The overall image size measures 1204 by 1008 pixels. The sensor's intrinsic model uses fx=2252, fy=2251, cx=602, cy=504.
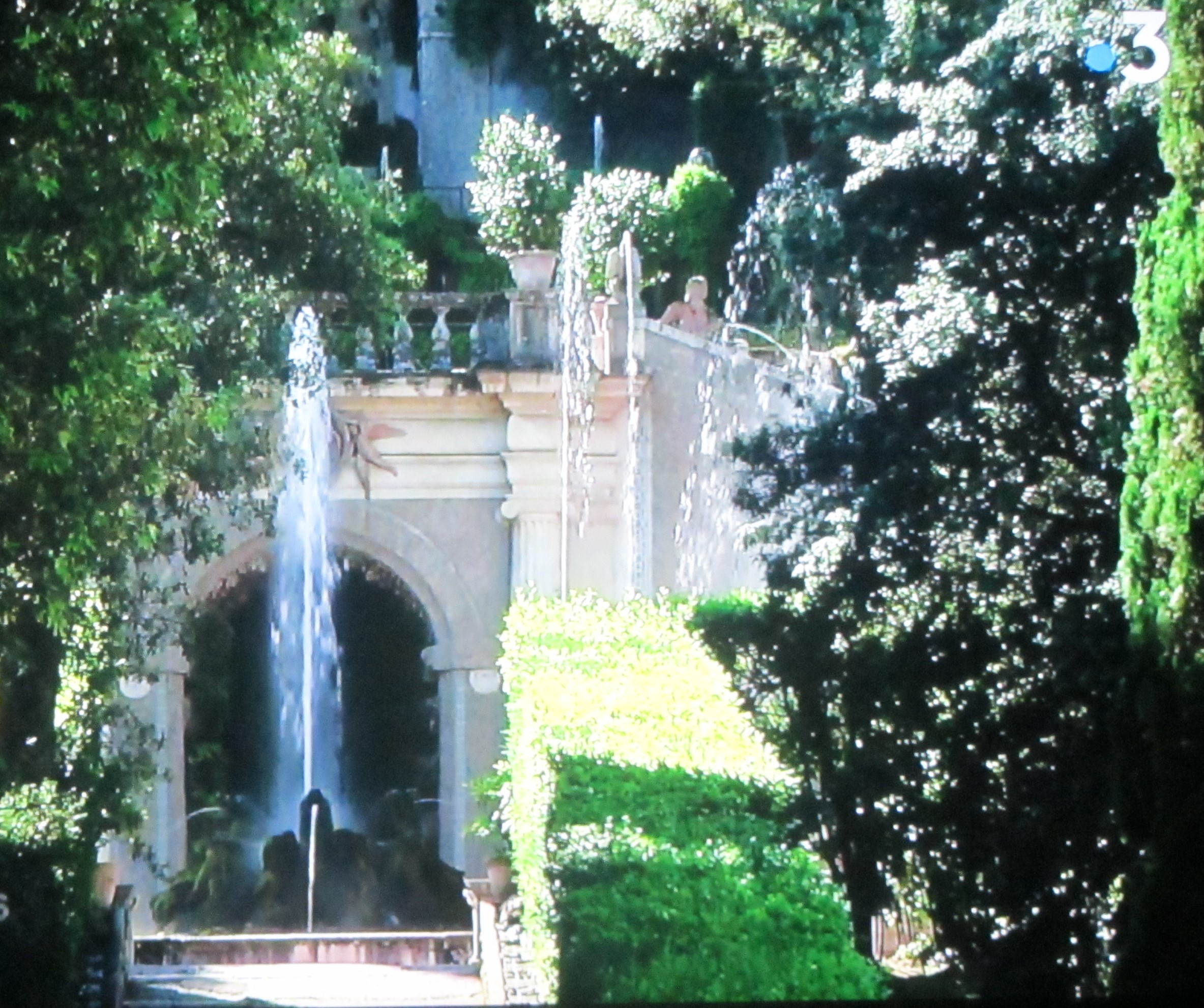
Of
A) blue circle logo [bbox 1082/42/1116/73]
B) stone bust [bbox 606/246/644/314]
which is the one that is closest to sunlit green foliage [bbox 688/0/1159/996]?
blue circle logo [bbox 1082/42/1116/73]

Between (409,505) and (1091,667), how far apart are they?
16.2 ft

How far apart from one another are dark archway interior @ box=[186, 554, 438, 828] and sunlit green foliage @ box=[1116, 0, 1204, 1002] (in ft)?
19.9

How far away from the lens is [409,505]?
1104cm

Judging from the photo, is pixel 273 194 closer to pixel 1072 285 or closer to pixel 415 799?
pixel 1072 285

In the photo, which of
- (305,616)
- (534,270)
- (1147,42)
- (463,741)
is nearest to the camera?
(1147,42)

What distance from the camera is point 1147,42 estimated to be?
6.52 meters

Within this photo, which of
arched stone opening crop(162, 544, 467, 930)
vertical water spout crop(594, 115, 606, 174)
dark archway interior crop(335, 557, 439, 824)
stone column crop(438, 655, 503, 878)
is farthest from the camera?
vertical water spout crop(594, 115, 606, 174)

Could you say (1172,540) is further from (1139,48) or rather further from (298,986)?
(298,986)

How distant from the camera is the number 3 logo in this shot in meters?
6.43

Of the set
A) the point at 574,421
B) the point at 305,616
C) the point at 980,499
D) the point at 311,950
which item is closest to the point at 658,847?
the point at 980,499

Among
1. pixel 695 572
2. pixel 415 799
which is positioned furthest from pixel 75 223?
pixel 415 799

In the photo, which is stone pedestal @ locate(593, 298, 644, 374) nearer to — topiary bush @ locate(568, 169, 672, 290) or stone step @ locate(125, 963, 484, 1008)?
topiary bush @ locate(568, 169, 672, 290)

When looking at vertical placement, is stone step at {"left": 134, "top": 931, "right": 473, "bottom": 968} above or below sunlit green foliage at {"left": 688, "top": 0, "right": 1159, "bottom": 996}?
below

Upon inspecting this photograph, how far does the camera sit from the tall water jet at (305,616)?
1079 cm
